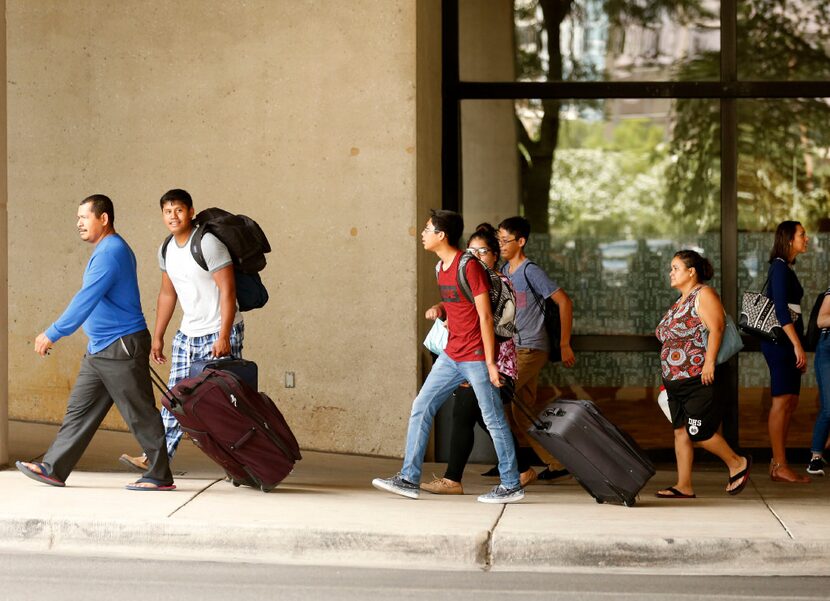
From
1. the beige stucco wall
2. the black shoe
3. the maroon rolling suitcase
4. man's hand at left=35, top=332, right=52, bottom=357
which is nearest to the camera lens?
man's hand at left=35, top=332, right=52, bottom=357

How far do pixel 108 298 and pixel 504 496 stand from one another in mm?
2761

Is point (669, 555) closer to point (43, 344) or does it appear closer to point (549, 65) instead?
point (43, 344)

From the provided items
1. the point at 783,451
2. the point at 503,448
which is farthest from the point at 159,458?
the point at 783,451

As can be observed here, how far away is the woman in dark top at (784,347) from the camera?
938cm

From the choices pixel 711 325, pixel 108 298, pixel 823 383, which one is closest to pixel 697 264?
pixel 711 325

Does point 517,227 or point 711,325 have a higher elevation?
point 517,227

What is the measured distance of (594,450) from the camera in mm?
7961

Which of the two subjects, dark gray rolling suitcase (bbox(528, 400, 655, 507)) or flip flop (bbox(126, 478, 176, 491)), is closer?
dark gray rolling suitcase (bbox(528, 400, 655, 507))

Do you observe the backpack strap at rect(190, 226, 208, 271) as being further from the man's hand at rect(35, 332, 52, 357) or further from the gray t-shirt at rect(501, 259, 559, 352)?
the gray t-shirt at rect(501, 259, 559, 352)

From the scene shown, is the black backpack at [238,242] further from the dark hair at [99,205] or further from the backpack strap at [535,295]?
the backpack strap at [535,295]

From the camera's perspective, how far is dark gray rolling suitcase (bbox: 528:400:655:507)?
795 centimetres

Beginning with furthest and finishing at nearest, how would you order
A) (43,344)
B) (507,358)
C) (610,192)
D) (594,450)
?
(610,192)
(507,358)
(594,450)
(43,344)

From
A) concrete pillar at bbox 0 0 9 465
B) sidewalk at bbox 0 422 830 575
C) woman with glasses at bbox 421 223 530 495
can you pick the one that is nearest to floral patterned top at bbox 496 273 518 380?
woman with glasses at bbox 421 223 530 495

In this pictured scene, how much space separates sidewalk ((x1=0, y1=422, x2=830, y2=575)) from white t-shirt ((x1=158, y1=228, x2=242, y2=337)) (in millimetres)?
1064
